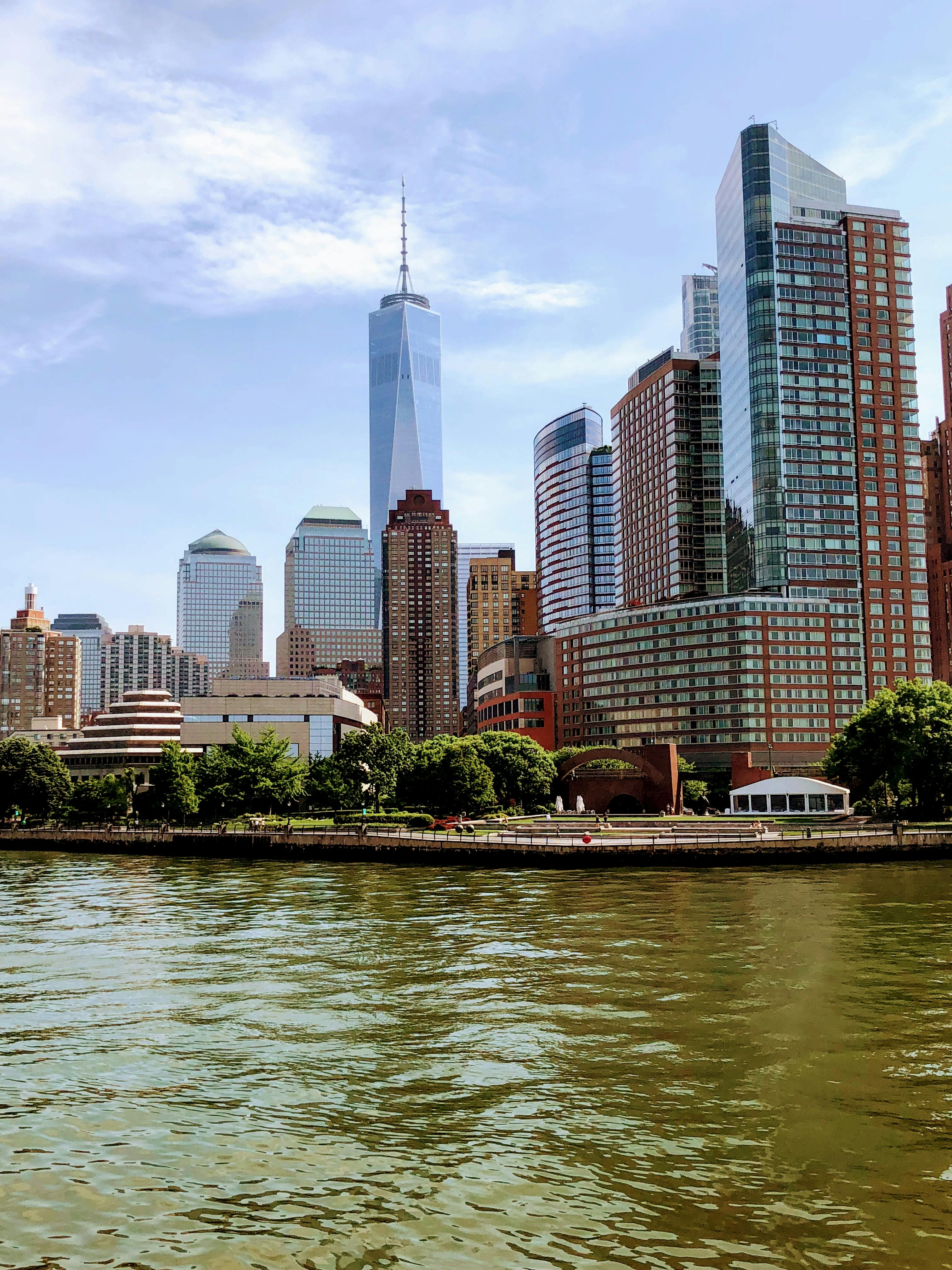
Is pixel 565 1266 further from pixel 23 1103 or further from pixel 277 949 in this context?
pixel 277 949

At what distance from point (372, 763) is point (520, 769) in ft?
69.8

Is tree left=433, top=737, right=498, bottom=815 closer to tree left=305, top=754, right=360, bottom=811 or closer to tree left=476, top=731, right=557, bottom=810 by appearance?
tree left=476, top=731, right=557, bottom=810

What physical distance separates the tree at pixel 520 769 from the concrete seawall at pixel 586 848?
4146cm

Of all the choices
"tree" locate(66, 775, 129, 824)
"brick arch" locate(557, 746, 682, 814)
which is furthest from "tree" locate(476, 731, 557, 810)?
"tree" locate(66, 775, 129, 824)

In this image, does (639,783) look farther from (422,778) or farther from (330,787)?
(330,787)

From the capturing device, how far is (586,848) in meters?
95.2

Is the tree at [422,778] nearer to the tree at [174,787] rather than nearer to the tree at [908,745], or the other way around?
the tree at [174,787]

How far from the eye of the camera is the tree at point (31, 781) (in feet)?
501

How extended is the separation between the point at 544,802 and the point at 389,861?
212 feet

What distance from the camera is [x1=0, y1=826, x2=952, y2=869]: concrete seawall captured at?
94.8m

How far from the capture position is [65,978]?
44.9 m

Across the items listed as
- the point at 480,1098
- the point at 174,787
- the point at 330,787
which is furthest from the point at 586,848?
the point at 480,1098

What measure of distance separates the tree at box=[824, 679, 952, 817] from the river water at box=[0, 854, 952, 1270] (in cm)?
6539

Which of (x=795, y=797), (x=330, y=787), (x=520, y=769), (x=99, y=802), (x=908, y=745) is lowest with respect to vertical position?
(x=795, y=797)
